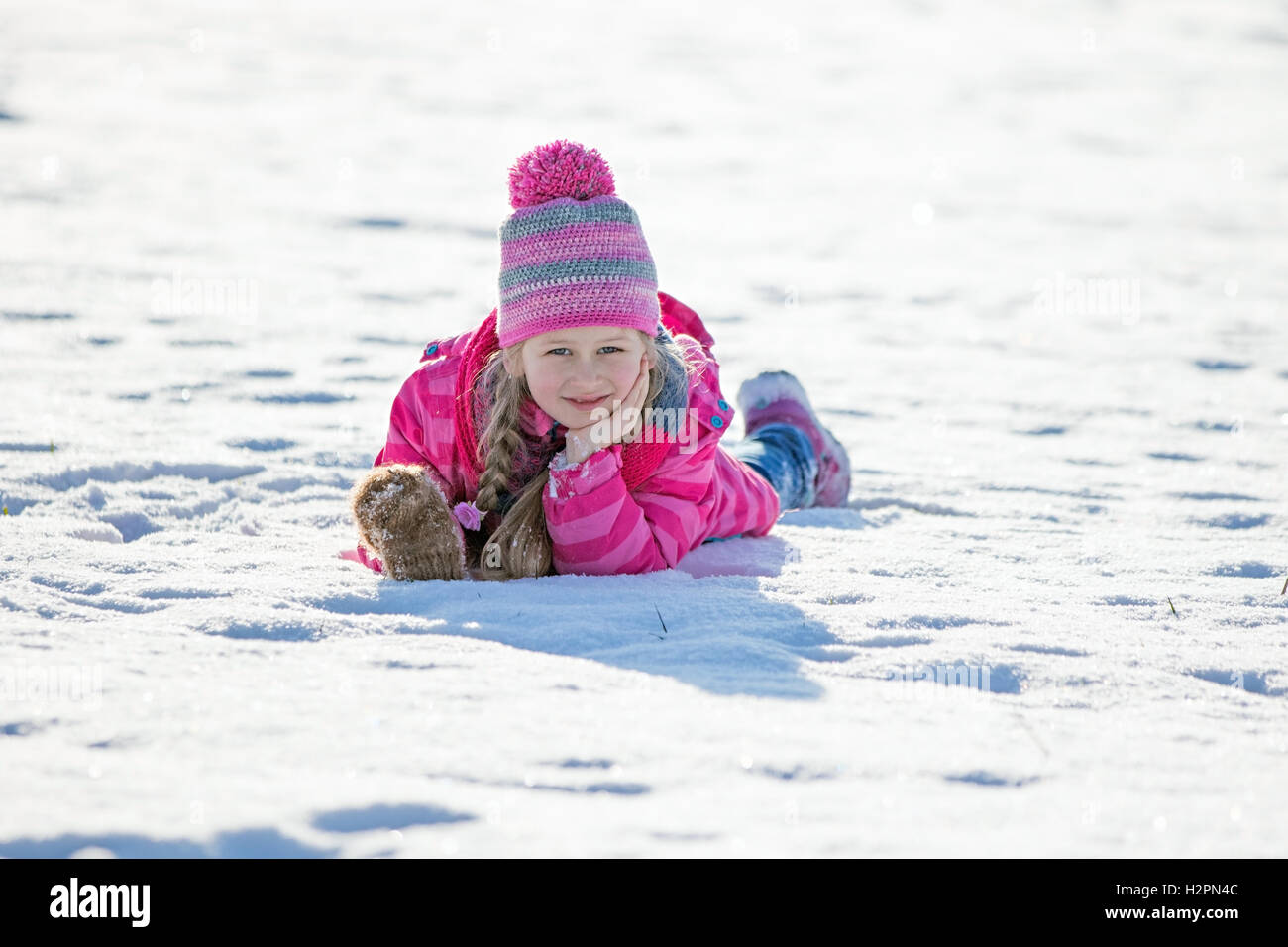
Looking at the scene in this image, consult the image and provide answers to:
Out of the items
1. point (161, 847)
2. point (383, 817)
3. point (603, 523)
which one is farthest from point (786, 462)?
point (161, 847)

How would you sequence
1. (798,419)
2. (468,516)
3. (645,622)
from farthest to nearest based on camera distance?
(798,419), (468,516), (645,622)

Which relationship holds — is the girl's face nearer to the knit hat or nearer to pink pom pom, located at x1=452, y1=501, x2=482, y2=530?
the knit hat

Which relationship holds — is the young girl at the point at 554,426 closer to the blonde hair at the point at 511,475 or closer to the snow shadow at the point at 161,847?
the blonde hair at the point at 511,475

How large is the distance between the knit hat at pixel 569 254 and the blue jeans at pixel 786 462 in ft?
3.46

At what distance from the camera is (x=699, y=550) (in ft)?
12.8

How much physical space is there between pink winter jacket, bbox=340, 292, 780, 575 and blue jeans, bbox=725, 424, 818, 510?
283 millimetres

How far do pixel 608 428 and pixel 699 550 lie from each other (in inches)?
25.5

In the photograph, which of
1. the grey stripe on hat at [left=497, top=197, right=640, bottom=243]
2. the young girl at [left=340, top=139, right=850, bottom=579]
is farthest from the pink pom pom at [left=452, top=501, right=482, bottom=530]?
the grey stripe on hat at [left=497, top=197, right=640, bottom=243]

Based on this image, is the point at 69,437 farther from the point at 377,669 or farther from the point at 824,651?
the point at 824,651

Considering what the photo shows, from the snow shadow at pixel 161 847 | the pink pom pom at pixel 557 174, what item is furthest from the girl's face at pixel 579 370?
the snow shadow at pixel 161 847

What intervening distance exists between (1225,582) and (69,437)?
3812 mm

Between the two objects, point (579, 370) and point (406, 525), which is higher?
point (579, 370)

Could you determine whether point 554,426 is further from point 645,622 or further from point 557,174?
point 645,622
